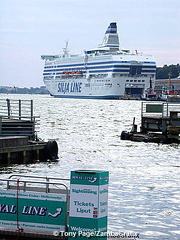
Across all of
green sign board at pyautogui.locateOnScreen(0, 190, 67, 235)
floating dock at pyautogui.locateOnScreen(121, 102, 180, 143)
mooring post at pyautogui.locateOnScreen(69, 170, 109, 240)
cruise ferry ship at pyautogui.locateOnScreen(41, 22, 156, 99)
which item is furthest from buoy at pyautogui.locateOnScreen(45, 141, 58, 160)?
cruise ferry ship at pyautogui.locateOnScreen(41, 22, 156, 99)

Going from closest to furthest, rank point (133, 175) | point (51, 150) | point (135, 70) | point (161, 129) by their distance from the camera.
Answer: point (133, 175) < point (51, 150) < point (161, 129) < point (135, 70)

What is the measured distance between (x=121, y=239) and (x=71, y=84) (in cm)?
16689

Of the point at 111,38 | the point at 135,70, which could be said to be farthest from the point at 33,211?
the point at 111,38

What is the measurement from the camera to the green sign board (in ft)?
35.7

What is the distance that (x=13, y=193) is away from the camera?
1112cm

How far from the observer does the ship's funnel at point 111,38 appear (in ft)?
606

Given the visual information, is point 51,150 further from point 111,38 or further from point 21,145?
point 111,38

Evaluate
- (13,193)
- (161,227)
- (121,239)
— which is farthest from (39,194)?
(161,227)

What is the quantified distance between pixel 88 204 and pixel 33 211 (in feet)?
3.80

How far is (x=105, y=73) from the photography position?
159000mm

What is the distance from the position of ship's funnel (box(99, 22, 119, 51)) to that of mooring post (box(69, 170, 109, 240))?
173022mm

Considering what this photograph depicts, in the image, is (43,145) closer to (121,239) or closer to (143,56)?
(121,239)

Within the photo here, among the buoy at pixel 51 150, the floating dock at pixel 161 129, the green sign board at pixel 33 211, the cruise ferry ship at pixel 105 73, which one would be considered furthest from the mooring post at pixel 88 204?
the cruise ferry ship at pixel 105 73

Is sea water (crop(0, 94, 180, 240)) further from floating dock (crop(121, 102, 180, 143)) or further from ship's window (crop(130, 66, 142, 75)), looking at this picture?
ship's window (crop(130, 66, 142, 75))
